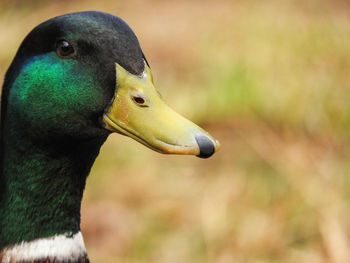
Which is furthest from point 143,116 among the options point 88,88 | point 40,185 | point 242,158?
point 242,158

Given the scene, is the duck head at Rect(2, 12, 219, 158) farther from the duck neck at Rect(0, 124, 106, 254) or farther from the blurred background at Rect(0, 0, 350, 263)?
the blurred background at Rect(0, 0, 350, 263)

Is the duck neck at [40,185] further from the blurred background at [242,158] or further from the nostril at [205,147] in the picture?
the blurred background at [242,158]

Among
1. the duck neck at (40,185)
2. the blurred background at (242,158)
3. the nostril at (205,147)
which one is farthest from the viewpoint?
the blurred background at (242,158)

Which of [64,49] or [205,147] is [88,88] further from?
[205,147]

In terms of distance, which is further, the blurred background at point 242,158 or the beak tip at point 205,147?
the blurred background at point 242,158

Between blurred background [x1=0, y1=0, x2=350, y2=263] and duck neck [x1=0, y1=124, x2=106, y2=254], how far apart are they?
3.16ft

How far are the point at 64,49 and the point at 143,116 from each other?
0.21 m

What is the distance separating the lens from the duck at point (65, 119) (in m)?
1.22

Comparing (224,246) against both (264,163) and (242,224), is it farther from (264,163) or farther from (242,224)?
(264,163)

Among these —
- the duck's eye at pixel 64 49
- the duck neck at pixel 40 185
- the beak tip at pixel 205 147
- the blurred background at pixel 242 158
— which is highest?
the duck's eye at pixel 64 49

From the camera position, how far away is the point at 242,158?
2.88m

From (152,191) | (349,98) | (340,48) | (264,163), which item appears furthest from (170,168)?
(340,48)

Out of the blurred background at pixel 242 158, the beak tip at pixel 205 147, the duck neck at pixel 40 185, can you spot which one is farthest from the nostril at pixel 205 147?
the blurred background at pixel 242 158

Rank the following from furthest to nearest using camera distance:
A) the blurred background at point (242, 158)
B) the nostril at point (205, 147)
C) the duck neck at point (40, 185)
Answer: the blurred background at point (242, 158) < the duck neck at point (40, 185) < the nostril at point (205, 147)
